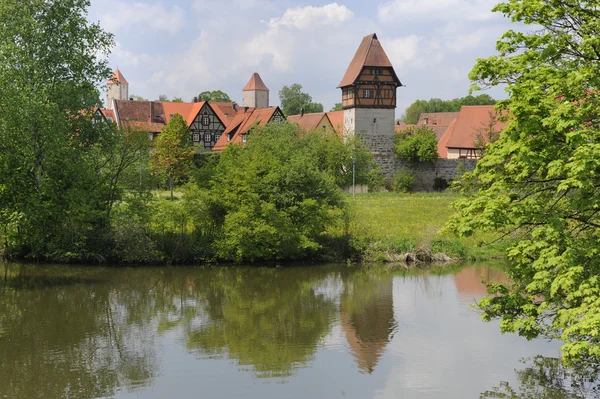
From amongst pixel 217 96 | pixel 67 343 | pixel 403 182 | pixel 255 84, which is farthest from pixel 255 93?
pixel 67 343

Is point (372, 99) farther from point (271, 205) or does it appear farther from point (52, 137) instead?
point (52, 137)

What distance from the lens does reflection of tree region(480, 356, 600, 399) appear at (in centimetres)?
1227

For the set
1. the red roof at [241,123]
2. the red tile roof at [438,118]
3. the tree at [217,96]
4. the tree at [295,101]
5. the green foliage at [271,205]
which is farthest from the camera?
the tree at [295,101]

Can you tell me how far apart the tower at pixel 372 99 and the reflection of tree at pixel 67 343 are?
108 ft

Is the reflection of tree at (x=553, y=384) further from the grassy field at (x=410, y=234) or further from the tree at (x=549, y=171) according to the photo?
the grassy field at (x=410, y=234)

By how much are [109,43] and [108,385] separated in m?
18.6

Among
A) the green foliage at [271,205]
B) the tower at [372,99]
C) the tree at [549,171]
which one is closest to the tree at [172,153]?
the tower at [372,99]

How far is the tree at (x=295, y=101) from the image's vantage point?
123m

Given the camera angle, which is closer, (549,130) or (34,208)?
(549,130)

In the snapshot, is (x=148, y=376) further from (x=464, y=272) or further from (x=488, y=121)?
(x=488, y=121)

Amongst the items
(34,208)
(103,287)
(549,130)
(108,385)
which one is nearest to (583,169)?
(549,130)

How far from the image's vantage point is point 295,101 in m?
124

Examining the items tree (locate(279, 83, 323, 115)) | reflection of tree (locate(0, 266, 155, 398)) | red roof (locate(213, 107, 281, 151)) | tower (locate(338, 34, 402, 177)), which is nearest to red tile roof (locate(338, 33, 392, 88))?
tower (locate(338, 34, 402, 177))

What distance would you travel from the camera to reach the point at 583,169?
9.60m
